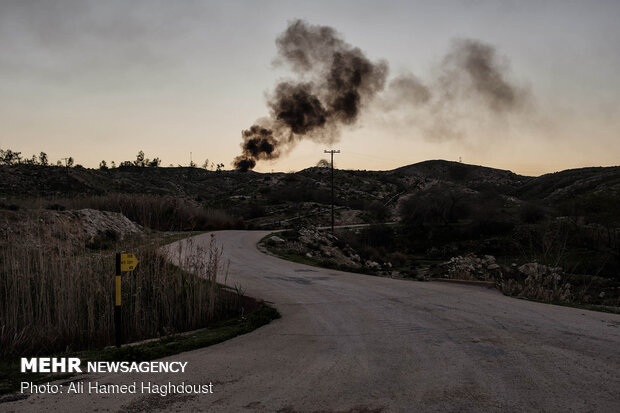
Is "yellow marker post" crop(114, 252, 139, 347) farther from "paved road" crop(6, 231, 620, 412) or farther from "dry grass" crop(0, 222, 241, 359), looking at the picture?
"paved road" crop(6, 231, 620, 412)

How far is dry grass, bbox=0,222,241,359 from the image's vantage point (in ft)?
30.0

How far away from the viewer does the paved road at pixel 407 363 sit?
222 inches

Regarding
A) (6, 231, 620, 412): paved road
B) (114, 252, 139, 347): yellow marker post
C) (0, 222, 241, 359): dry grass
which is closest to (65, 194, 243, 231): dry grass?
(0, 222, 241, 359): dry grass

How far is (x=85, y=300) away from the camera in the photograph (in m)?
9.84

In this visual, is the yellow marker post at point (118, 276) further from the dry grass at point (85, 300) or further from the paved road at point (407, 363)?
the paved road at point (407, 363)

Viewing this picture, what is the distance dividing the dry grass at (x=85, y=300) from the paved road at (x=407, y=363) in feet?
6.97

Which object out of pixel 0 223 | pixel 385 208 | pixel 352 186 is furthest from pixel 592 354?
pixel 352 186

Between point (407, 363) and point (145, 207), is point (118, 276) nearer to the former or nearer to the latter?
point (407, 363)

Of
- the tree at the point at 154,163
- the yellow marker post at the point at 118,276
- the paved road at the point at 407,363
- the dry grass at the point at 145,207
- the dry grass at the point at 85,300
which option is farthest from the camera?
the tree at the point at 154,163

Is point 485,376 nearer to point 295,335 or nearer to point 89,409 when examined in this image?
point 295,335

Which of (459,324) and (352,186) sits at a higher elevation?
(352,186)

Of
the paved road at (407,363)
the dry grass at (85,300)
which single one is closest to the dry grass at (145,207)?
the dry grass at (85,300)

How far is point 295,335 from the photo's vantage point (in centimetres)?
924

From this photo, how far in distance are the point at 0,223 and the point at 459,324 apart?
73.4 ft
